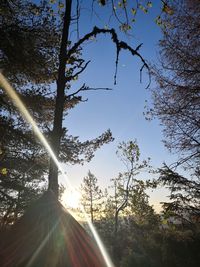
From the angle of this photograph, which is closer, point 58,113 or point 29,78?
point 58,113

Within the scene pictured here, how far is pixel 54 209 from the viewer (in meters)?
2.72

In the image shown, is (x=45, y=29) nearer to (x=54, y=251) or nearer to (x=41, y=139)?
(x=41, y=139)

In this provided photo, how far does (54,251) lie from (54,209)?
388mm

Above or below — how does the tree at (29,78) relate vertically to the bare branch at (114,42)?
above

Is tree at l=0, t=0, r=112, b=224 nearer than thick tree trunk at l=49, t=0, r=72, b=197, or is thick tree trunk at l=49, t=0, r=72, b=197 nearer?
thick tree trunk at l=49, t=0, r=72, b=197

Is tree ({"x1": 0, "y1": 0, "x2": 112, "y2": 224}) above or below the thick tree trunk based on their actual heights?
above

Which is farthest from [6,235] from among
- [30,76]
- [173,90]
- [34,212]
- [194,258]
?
[194,258]

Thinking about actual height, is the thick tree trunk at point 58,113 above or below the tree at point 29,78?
below

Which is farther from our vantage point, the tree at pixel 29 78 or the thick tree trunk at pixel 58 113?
the tree at pixel 29 78

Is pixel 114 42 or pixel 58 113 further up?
pixel 114 42

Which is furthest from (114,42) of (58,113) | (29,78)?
(29,78)

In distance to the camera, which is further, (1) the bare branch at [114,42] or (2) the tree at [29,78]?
(2) the tree at [29,78]

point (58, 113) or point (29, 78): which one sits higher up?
point (29, 78)

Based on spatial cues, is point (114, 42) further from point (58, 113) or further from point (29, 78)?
point (29, 78)
